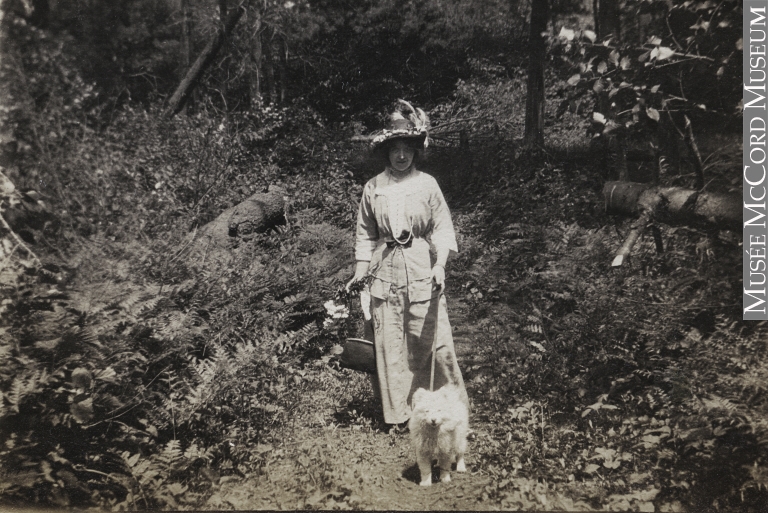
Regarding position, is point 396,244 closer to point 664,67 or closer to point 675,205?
point 675,205

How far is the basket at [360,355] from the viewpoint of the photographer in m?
4.75

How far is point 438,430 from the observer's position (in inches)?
148

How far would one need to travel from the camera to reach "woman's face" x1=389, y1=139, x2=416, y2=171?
4.53 meters

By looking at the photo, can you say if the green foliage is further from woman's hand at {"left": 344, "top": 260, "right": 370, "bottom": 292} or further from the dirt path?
the dirt path

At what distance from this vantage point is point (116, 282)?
15.6 ft

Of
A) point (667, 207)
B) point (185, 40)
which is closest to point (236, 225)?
point (185, 40)

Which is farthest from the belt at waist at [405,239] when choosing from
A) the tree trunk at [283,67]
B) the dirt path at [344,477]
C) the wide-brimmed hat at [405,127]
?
the tree trunk at [283,67]

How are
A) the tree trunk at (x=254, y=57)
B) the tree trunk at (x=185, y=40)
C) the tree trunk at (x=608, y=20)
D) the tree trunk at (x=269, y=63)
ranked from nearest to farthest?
the tree trunk at (x=608, y=20), the tree trunk at (x=185, y=40), the tree trunk at (x=254, y=57), the tree trunk at (x=269, y=63)

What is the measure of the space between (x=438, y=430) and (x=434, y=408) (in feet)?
0.65

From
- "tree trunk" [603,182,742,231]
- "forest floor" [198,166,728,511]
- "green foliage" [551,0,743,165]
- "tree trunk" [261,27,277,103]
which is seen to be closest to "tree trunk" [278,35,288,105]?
"tree trunk" [261,27,277,103]

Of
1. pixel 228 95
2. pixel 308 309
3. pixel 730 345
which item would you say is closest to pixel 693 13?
pixel 730 345

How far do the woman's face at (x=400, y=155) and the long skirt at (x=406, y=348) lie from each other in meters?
0.96

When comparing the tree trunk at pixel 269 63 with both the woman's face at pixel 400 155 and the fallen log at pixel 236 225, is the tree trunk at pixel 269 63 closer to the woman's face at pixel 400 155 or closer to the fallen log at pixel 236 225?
the fallen log at pixel 236 225

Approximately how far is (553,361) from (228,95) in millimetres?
8528
